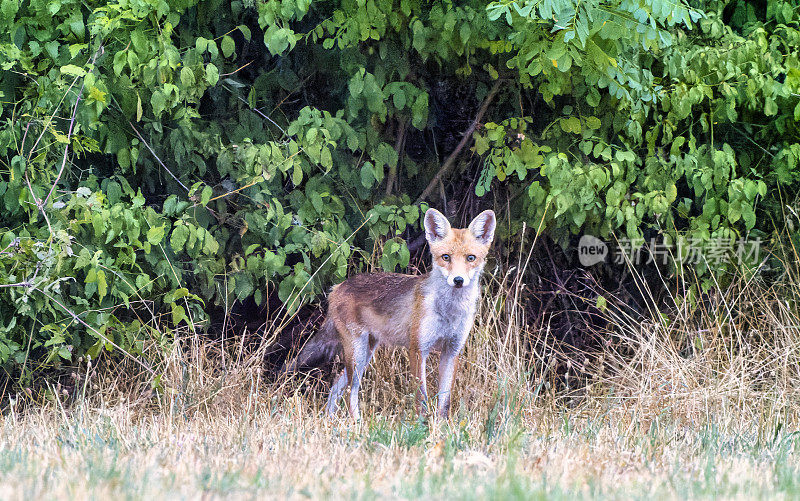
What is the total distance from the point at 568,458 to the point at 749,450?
4.20 ft

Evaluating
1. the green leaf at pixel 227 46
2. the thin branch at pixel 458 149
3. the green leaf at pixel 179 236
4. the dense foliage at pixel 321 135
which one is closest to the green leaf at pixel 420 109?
the dense foliage at pixel 321 135

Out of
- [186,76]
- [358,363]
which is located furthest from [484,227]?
[186,76]

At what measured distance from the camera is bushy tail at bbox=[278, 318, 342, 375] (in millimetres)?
6883

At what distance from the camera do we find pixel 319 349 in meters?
7.07

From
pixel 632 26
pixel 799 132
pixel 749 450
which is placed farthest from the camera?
pixel 799 132

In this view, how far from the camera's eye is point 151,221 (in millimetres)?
6484

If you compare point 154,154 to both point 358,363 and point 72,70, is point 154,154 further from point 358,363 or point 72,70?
point 358,363

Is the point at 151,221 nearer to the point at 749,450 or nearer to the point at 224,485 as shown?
the point at 224,485

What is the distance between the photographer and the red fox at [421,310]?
5969mm

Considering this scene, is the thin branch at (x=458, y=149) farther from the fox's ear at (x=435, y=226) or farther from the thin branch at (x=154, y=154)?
the thin branch at (x=154, y=154)

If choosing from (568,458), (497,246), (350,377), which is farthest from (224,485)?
(497,246)

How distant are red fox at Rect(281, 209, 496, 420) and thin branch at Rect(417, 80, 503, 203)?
150 centimetres

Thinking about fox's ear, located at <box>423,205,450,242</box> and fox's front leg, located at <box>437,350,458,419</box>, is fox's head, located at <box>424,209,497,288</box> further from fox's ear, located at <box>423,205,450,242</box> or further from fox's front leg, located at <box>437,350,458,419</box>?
fox's front leg, located at <box>437,350,458,419</box>

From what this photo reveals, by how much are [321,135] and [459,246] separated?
61.0 inches
